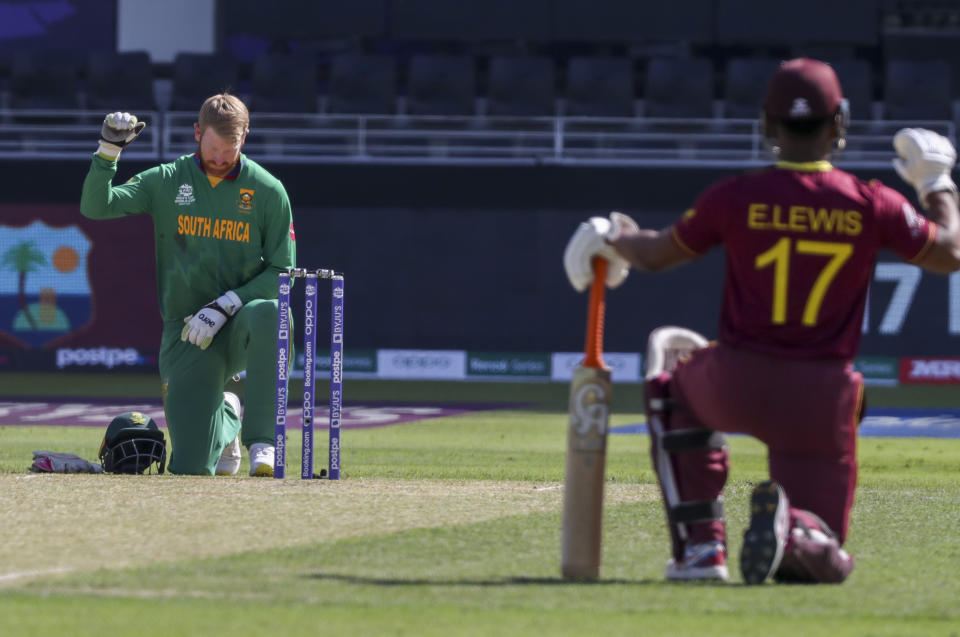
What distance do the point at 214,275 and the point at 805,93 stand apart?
4.08 meters

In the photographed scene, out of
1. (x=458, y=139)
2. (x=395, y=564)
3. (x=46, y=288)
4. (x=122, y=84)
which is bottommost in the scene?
(x=395, y=564)

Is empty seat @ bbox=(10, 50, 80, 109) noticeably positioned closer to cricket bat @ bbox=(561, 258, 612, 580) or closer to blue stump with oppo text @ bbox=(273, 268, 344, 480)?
blue stump with oppo text @ bbox=(273, 268, 344, 480)

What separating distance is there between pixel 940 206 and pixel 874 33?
2276cm

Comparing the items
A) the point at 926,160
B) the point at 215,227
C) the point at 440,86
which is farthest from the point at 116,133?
→ the point at 440,86

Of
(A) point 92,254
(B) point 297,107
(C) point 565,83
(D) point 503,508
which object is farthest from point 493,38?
(D) point 503,508

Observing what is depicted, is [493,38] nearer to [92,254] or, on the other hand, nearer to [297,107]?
[297,107]

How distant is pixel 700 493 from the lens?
4.79 metres

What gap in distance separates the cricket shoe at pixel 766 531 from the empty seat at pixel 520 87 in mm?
20678

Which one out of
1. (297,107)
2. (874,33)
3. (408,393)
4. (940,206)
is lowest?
(408,393)

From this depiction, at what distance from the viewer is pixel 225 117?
7.69m

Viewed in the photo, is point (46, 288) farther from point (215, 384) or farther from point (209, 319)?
point (209, 319)

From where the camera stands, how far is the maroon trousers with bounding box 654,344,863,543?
4641 mm

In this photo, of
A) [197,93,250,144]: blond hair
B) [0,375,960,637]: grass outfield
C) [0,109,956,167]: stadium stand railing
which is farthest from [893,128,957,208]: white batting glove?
[0,109,956,167]: stadium stand railing

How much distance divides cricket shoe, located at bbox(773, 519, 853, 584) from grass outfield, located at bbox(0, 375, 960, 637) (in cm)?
7
